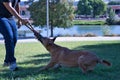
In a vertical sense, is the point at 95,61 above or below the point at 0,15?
below

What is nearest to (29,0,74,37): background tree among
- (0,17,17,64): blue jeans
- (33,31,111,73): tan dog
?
(0,17,17,64): blue jeans

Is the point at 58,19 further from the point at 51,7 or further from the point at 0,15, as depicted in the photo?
the point at 0,15

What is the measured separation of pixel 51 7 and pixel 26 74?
23075mm

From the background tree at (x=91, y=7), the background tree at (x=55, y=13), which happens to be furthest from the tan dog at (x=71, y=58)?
the background tree at (x=91, y=7)

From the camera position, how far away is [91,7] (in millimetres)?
52219

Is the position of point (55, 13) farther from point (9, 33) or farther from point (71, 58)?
point (71, 58)

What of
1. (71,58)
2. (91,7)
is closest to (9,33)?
(71,58)

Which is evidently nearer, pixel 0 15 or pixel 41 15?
pixel 0 15

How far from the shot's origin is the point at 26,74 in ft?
25.6

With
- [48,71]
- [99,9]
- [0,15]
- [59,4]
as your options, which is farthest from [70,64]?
[99,9]

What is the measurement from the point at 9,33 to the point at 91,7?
44751 mm

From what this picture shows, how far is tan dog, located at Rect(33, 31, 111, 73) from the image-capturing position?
25.4 ft

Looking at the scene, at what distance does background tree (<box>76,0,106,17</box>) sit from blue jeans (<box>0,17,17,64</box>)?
4123 cm

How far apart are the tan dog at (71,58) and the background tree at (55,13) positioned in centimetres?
2234
